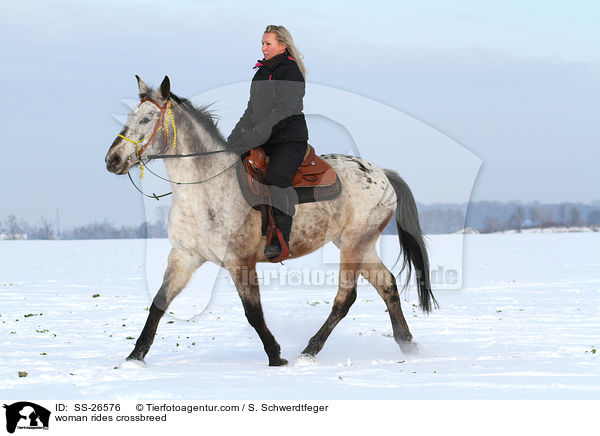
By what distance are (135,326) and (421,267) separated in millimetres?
4212

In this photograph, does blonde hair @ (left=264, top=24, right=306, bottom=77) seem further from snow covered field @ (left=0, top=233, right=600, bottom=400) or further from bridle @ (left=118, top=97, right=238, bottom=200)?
snow covered field @ (left=0, top=233, right=600, bottom=400)

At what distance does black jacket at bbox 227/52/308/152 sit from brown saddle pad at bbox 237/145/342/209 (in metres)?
0.18

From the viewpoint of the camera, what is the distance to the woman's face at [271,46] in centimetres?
640

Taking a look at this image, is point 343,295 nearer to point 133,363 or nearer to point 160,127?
point 133,363

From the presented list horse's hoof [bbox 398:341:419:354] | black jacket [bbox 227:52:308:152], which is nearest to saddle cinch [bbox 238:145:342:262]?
black jacket [bbox 227:52:308:152]

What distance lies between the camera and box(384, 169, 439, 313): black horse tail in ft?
26.2

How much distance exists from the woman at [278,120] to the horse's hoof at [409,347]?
Result: 2.02 metres

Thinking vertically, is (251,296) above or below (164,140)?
below

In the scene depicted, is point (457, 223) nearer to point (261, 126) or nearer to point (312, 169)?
point (312, 169)

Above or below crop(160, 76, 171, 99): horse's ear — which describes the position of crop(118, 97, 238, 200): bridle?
below

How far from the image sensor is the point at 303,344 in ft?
26.8

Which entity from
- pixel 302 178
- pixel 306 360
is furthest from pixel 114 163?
pixel 306 360

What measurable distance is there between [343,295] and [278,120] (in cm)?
207

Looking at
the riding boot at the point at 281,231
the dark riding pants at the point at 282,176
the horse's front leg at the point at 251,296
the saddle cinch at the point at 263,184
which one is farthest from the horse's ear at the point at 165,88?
the horse's front leg at the point at 251,296
